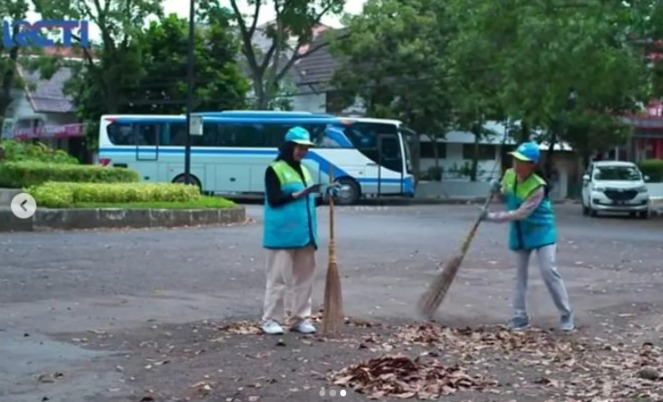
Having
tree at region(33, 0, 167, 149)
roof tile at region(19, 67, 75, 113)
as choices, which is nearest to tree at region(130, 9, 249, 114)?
tree at region(33, 0, 167, 149)

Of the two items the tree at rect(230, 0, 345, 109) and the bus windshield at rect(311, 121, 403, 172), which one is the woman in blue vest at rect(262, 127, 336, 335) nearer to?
the bus windshield at rect(311, 121, 403, 172)

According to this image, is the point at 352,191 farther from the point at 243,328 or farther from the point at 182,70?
the point at 243,328

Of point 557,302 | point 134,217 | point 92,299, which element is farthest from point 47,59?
point 557,302

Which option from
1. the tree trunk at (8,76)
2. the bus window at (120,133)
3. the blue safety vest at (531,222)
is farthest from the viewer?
the tree trunk at (8,76)

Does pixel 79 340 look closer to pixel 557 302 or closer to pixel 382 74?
pixel 557 302

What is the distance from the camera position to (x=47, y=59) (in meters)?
48.3

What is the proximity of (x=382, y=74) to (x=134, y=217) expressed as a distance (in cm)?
2650

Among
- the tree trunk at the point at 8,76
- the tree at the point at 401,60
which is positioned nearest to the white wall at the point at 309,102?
the tree at the point at 401,60

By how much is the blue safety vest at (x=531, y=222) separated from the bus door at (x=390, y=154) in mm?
32295

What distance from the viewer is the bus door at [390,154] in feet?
144

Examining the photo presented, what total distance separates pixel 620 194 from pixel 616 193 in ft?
0.43

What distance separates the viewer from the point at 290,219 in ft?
35.5

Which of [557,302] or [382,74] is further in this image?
[382,74]

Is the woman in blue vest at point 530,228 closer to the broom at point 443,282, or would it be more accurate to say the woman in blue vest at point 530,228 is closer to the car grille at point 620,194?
the broom at point 443,282
